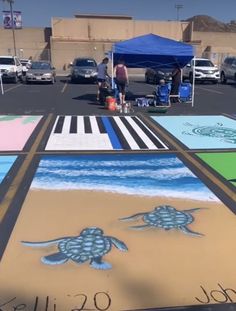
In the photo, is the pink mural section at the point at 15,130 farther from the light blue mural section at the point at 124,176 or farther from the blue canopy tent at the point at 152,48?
the blue canopy tent at the point at 152,48

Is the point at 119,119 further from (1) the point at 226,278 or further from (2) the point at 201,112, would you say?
(1) the point at 226,278

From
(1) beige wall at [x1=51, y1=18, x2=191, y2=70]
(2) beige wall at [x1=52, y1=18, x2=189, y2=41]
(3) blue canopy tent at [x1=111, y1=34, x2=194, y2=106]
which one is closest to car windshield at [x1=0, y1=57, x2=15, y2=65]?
(3) blue canopy tent at [x1=111, y1=34, x2=194, y2=106]

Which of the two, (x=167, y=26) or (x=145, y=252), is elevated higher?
(x=167, y=26)

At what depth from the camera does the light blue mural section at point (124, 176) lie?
217 inches

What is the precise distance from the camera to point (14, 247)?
3.90m

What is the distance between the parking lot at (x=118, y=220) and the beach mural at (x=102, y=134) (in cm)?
5

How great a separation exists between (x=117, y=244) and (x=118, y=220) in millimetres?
568

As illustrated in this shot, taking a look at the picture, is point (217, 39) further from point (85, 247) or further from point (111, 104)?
point (85, 247)

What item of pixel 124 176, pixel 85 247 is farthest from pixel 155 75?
pixel 85 247

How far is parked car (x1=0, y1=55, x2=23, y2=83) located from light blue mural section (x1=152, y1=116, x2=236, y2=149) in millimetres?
16350

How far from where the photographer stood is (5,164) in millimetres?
6762

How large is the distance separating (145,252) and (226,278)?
0.83m

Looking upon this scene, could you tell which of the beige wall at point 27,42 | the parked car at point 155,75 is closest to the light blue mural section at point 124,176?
the parked car at point 155,75

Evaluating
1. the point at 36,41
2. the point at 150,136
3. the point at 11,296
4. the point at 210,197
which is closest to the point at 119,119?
the point at 150,136
